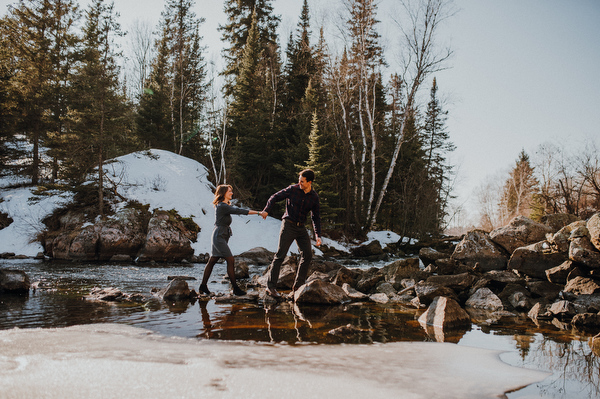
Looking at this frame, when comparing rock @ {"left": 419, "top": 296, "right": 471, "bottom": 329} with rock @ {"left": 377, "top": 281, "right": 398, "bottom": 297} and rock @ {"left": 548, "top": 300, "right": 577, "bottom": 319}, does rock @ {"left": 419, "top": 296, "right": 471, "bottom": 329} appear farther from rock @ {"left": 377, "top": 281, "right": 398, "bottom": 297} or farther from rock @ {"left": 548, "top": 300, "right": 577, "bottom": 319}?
rock @ {"left": 377, "top": 281, "right": 398, "bottom": 297}

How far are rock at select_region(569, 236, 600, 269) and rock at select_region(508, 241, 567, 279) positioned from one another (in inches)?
34.8

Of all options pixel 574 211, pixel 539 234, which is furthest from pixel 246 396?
pixel 574 211

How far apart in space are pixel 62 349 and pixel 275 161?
21.3 meters

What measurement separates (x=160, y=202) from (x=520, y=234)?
52.8 ft

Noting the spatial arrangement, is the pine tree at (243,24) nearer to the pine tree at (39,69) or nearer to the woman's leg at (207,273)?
the pine tree at (39,69)

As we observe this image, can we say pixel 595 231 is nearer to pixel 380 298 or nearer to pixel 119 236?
pixel 380 298

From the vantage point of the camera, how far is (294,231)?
6387 mm

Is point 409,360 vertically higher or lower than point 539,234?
lower

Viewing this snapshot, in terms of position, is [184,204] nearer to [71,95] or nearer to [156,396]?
[71,95]

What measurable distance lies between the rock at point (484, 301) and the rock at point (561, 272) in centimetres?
178

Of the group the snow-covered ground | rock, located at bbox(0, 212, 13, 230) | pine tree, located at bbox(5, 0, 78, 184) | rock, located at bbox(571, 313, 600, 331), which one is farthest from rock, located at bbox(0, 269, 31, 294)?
pine tree, located at bbox(5, 0, 78, 184)

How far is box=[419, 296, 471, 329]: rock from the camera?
16.6ft

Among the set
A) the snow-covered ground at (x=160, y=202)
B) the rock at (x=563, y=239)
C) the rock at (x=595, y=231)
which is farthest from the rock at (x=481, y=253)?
the snow-covered ground at (x=160, y=202)

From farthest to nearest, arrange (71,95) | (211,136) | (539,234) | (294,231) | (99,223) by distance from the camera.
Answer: (211,136) < (71,95) < (99,223) < (539,234) < (294,231)
